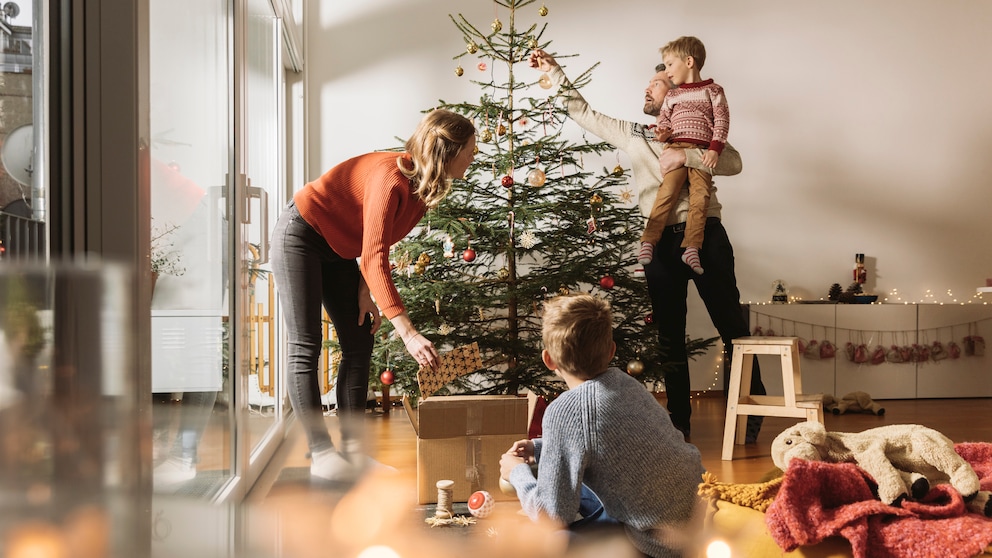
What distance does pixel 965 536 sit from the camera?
1199 millimetres

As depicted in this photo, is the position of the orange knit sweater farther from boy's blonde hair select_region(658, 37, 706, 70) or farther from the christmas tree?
boy's blonde hair select_region(658, 37, 706, 70)

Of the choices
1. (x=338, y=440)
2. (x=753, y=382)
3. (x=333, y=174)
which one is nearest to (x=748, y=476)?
(x=753, y=382)

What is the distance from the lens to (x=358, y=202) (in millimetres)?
1757

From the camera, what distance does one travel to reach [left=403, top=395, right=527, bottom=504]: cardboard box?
200cm

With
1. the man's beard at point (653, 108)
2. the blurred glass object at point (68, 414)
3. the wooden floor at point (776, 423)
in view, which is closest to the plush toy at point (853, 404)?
the wooden floor at point (776, 423)

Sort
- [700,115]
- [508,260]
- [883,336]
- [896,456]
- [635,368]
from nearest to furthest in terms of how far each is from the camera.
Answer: [896,456], [635,368], [508,260], [700,115], [883,336]

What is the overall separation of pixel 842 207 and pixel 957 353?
1.00 m

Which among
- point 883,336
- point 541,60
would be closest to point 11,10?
point 541,60

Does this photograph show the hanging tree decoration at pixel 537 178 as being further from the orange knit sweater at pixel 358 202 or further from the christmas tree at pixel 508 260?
the orange knit sweater at pixel 358 202

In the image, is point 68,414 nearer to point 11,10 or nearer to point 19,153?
point 11,10

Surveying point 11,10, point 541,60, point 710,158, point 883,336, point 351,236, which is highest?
point 541,60

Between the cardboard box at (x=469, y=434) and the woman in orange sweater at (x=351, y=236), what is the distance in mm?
313

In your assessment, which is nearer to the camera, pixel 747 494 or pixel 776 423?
pixel 747 494

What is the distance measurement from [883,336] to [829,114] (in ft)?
4.29
